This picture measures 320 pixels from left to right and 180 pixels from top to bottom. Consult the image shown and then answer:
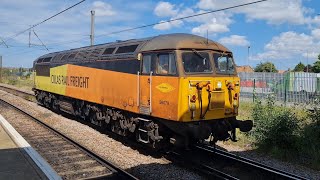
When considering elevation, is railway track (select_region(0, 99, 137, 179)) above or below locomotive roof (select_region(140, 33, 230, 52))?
below

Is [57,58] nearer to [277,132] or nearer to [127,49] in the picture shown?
[127,49]

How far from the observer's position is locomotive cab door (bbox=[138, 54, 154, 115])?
10031mm

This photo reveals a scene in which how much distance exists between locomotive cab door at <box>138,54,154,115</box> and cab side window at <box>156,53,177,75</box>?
0.91 feet

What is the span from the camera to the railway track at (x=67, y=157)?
27.1ft

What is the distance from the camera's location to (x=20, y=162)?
848cm

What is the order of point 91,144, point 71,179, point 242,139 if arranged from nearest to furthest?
point 71,179 < point 91,144 < point 242,139

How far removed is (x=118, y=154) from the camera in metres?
10.4

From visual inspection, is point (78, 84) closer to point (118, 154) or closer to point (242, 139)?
point (118, 154)

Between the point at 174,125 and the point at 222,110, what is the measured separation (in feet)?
4.60

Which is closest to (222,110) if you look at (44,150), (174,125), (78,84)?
(174,125)

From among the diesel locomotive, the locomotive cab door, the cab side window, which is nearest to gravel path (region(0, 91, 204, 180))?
the diesel locomotive

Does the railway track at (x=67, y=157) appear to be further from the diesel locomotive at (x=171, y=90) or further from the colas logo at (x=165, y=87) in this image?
the colas logo at (x=165, y=87)

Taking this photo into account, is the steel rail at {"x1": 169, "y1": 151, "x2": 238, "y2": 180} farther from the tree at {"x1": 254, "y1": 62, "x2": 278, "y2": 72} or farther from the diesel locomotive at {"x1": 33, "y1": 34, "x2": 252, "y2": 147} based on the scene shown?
the tree at {"x1": 254, "y1": 62, "x2": 278, "y2": 72}

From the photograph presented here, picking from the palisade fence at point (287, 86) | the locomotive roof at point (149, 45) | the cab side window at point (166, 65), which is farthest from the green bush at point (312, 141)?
the palisade fence at point (287, 86)
